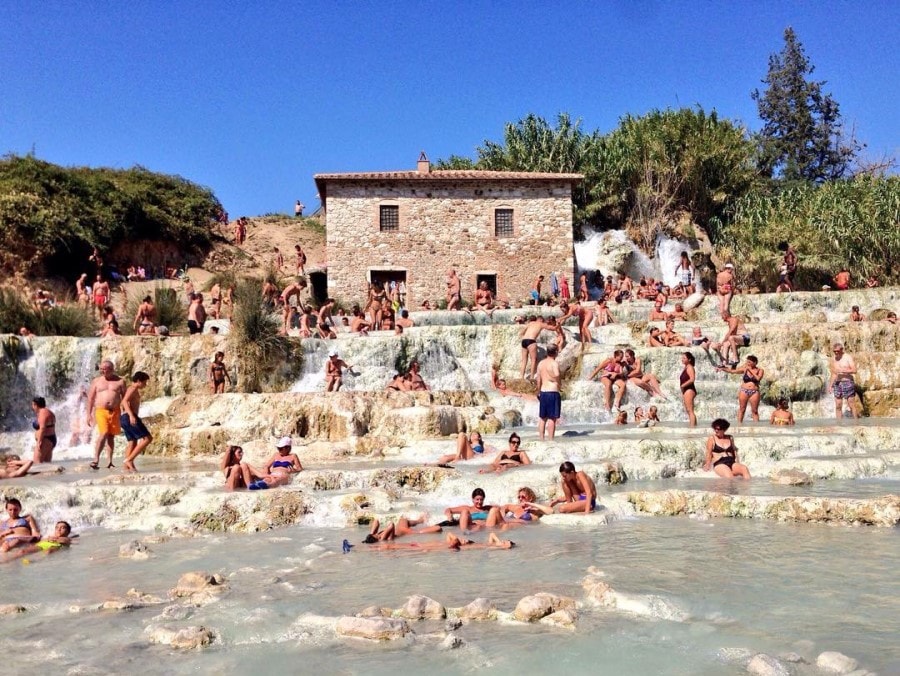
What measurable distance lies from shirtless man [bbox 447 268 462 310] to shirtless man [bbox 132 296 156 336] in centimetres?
880

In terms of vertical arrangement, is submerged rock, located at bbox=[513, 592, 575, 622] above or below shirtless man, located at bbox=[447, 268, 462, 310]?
below

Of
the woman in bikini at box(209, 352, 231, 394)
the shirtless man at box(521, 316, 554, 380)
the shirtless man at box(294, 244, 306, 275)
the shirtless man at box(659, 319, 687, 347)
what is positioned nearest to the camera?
the woman in bikini at box(209, 352, 231, 394)

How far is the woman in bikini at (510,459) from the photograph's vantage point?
33.1 feet

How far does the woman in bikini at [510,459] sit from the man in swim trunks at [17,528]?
481 centimetres

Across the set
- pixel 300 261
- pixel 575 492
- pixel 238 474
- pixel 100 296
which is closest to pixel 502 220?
pixel 300 261

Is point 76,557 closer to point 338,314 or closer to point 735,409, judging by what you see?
point 735,409

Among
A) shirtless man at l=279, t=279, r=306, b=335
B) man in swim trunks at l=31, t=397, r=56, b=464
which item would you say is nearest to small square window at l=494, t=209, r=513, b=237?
shirtless man at l=279, t=279, r=306, b=335

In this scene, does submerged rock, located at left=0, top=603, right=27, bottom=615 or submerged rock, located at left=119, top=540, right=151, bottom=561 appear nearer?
submerged rock, located at left=0, top=603, right=27, bottom=615

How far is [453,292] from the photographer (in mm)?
25000

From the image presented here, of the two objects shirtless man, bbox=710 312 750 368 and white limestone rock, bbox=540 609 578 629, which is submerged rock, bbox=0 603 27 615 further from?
shirtless man, bbox=710 312 750 368

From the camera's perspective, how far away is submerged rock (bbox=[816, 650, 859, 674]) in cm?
422

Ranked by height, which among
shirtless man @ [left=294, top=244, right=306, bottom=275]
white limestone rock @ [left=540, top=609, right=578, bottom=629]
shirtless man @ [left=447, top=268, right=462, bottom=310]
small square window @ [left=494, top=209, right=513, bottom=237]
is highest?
small square window @ [left=494, top=209, right=513, bottom=237]

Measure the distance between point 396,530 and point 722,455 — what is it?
452 cm

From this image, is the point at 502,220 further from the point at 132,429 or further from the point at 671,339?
the point at 132,429
